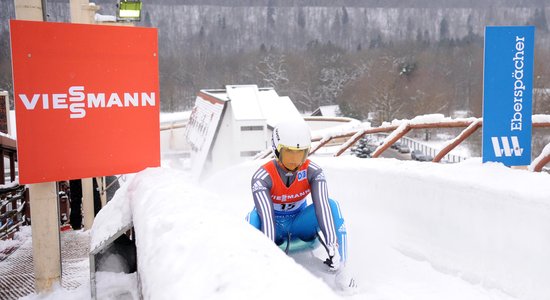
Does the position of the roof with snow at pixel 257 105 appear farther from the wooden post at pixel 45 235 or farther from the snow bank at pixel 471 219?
the wooden post at pixel 45 235

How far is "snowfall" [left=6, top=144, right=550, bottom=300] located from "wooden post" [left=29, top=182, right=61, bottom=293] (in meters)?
0.14

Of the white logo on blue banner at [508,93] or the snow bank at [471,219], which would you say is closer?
the snow bank at [471,219]

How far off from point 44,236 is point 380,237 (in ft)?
11.0

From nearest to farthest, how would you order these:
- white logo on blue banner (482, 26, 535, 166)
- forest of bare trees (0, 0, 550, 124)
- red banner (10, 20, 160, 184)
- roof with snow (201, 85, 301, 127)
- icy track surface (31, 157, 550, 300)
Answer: icy track surface (31, 157, 550, 300), red banner (10, 20, 160, 184), white logo on blue banner (482, 26, 535, 166), roof with snow (201, 85, 301, 127), forest of bare trees (0, 0, 550, 124)

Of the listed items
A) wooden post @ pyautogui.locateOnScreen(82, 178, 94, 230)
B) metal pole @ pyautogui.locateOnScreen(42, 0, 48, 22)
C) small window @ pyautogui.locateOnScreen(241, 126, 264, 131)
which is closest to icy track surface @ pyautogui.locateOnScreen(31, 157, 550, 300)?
metal pole @ pyautogui.locateOnScreen(42, 0, 48, 22)

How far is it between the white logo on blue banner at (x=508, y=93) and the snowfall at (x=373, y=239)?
258mm

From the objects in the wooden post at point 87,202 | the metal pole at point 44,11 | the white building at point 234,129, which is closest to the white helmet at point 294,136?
the metal pole at point 44,11

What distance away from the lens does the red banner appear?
10.7 ft

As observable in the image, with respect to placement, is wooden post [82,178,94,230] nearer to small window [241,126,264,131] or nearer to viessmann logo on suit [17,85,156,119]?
viessmann logo on suit [17,85,156,119]

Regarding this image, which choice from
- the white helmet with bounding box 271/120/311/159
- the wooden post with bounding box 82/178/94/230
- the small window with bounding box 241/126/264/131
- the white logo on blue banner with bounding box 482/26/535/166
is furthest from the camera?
the small window with bounding box 241/126/264/131

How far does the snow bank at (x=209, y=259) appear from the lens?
150cm

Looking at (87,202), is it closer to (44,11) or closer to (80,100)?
(80,100)

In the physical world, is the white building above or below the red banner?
below

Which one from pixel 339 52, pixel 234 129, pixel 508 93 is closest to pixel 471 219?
pixel 508 93
